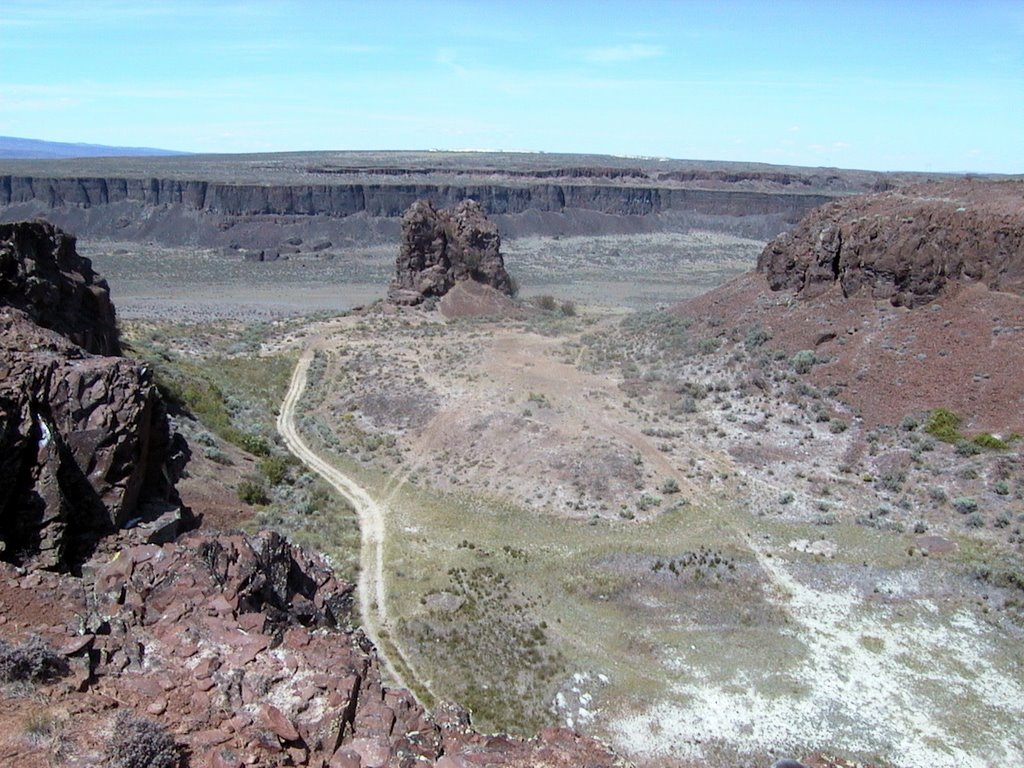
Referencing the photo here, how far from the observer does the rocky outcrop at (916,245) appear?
30.5 meters

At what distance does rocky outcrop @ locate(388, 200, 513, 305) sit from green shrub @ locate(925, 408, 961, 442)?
31.2 meters

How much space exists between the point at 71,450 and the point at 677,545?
557 inches

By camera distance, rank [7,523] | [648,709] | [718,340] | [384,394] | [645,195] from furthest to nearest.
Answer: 1. [645,195]
2. [718,340]
3. [384,394]
4. [648,709]
5. [7,523]

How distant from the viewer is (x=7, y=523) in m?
11.9

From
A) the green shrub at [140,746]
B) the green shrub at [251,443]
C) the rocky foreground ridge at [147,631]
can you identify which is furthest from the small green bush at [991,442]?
the green shrub at [140,746]

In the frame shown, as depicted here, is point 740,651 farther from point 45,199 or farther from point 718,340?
point 45,199

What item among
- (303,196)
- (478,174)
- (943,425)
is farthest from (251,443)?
(478,174)

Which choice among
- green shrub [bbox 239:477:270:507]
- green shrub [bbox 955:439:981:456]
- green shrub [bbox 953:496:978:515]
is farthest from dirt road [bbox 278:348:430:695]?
green shrub [bbox 955:439:981:456]

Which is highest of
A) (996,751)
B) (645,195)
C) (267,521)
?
(645,195)

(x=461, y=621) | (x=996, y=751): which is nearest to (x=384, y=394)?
(x=461, y=621)

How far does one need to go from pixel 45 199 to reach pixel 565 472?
108843 millimetres

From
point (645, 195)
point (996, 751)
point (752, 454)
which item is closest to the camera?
point (996, 751)

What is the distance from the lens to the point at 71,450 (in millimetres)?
13820

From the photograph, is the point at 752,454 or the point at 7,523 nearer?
the point at 7,523
